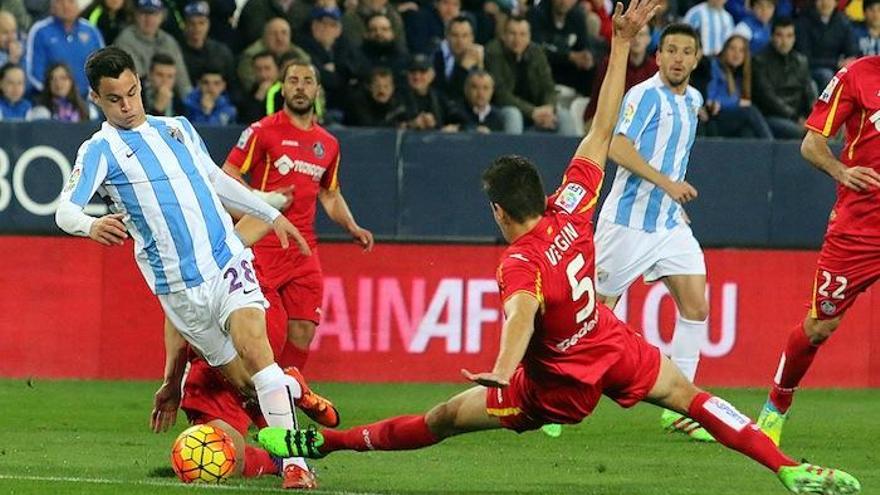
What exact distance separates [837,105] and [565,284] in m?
3.20

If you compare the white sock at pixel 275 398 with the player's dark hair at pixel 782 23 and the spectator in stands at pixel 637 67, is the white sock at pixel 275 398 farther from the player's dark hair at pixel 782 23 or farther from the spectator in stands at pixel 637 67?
the player's dark hair at pixel 782 23

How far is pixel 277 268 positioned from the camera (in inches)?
458

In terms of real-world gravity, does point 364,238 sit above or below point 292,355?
above

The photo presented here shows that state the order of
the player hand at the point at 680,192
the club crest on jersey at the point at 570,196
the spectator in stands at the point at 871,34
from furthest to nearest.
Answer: the spectator in stands at the point at 871,34 → the player hand at the point at 680,192 → the club crest on jersey at the point at 570,196

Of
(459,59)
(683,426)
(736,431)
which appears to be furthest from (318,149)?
(459,59)

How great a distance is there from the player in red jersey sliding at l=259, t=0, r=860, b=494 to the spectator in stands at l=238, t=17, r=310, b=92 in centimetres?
794

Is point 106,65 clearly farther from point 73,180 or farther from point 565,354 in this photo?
point 565,354

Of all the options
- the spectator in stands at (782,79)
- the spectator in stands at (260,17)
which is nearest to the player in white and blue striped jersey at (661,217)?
the spectator in stands at (782,79)

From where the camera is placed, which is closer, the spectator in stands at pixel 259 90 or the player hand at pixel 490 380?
the player hand at pixel 490 380

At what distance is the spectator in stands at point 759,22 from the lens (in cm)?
1797

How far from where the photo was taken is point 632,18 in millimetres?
8078

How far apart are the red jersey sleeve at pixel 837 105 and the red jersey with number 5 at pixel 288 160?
10.5 feet

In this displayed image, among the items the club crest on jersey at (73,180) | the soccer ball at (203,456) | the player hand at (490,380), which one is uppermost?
the club crest on jersey at (73,180)

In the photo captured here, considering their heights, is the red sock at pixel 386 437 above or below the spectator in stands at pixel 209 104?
below
